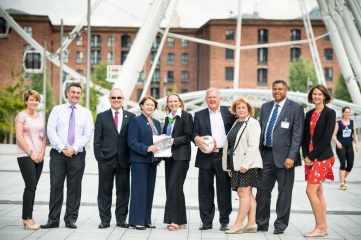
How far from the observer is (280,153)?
9102 millimetres

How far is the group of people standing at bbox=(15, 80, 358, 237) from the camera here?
905cm

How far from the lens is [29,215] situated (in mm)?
9086

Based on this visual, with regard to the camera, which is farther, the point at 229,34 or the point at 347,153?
the point at 229,34

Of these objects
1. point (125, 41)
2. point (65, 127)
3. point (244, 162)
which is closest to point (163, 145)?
point (244, 162)

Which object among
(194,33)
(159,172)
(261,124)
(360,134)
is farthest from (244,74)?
(261,124)

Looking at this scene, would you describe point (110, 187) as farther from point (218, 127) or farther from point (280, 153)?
point (280, 153)

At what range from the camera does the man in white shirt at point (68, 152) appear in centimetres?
931

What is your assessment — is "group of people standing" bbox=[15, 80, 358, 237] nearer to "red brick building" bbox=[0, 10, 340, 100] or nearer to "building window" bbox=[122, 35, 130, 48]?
"red brick building" bbox=[0, 10, 340, 100]

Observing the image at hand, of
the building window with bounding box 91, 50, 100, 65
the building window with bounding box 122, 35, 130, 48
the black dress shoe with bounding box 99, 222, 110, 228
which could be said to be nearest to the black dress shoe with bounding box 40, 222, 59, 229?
the black dress shoe with bounding box 99, 222, 110, 228

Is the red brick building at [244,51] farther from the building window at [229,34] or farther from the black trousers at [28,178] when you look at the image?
the black trousers at [28,178]

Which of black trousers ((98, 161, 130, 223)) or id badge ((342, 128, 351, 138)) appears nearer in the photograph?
black trousers ((98, 161, 130, 223))

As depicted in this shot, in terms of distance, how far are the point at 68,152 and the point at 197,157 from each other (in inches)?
66.7

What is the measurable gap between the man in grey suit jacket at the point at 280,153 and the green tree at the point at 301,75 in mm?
67854

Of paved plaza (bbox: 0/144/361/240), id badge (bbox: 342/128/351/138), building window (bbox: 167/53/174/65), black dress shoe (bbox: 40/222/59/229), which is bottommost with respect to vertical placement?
paved plaza (bbox: 0/144/361/240)
